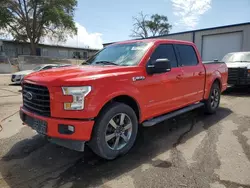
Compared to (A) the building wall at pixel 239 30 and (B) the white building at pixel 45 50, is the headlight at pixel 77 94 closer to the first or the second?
(A) the building wall at pixel 239 30

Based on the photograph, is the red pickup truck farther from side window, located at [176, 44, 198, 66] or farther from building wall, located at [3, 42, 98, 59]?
building wall, located at [3, 42, 98, 59]

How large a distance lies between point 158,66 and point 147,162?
1565 millimetres

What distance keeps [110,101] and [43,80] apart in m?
1.02

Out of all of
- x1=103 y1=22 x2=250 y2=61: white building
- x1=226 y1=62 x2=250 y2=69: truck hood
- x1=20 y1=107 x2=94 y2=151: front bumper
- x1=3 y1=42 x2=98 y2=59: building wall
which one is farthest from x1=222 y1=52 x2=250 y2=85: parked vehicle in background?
x1=3 y1=42 x2=98 y2=59: building wall

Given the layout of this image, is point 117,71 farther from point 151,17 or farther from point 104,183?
point 151,17

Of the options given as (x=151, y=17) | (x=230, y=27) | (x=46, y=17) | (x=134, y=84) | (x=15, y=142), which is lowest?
(x=15, y=142)

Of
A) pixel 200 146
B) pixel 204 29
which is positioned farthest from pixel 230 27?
pixel 200 146

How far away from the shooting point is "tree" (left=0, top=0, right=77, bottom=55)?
116ft

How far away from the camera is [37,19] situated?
37562mm

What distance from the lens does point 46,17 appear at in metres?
36.8

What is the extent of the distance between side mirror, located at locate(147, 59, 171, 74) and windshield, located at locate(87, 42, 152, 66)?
259 millimetres

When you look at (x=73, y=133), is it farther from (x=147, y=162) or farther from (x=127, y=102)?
(x=147, y=162)

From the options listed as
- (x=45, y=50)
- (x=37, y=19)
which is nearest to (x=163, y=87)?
(x=37, y=19)

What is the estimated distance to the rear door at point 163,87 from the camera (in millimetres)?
3881
